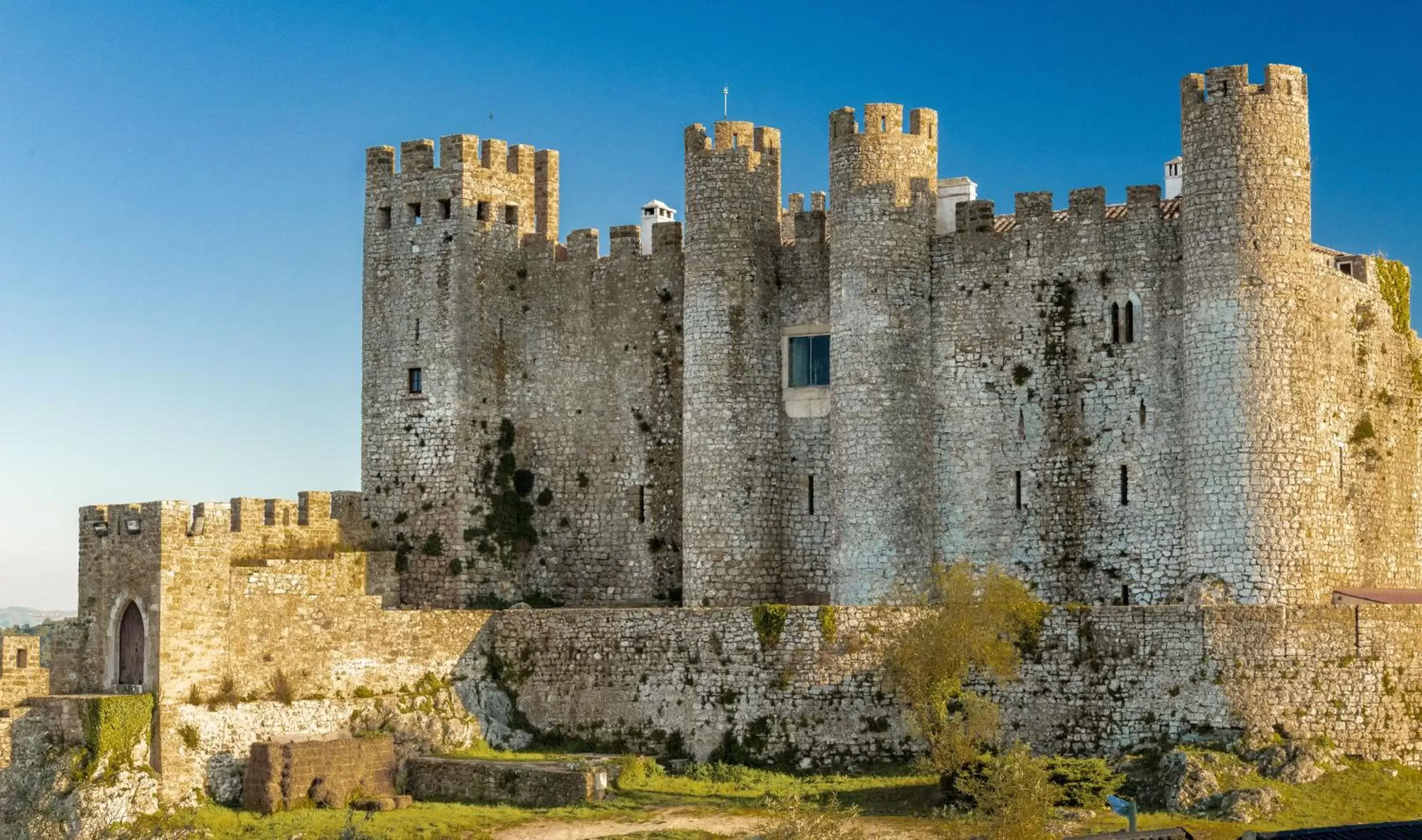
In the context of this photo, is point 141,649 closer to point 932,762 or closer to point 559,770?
point 559,770

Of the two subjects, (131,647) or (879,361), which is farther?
(879,361)

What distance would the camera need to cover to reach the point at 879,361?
44125 mm

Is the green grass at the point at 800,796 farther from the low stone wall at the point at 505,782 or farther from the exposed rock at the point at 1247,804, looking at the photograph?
the low stone wall at the point at 505,782

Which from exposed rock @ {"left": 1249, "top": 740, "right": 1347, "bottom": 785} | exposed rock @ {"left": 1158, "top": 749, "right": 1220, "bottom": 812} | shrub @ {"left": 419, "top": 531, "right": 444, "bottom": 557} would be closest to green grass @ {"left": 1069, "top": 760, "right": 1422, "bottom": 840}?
exposed rock @ {"left": 1249, "top": 740, "right": 1347, "bottom": 785}

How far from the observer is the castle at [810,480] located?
38.7m

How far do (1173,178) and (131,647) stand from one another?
2815 centimetres

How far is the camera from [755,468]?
4600 cm


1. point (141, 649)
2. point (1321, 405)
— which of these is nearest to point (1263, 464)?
point (1321, 405)

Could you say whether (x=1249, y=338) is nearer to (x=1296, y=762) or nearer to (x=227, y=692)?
(x=1296, y=762)

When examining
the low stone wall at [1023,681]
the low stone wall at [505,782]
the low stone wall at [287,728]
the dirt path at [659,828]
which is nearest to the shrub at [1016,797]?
the dirt path at [659,828]

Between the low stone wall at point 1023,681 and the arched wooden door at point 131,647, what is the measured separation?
8.00 metres

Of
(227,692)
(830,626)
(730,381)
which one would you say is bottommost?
(227,692)

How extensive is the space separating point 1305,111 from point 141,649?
25363 millimetres

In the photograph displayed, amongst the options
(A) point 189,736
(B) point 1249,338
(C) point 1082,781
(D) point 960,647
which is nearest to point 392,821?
(A) point 189,736
